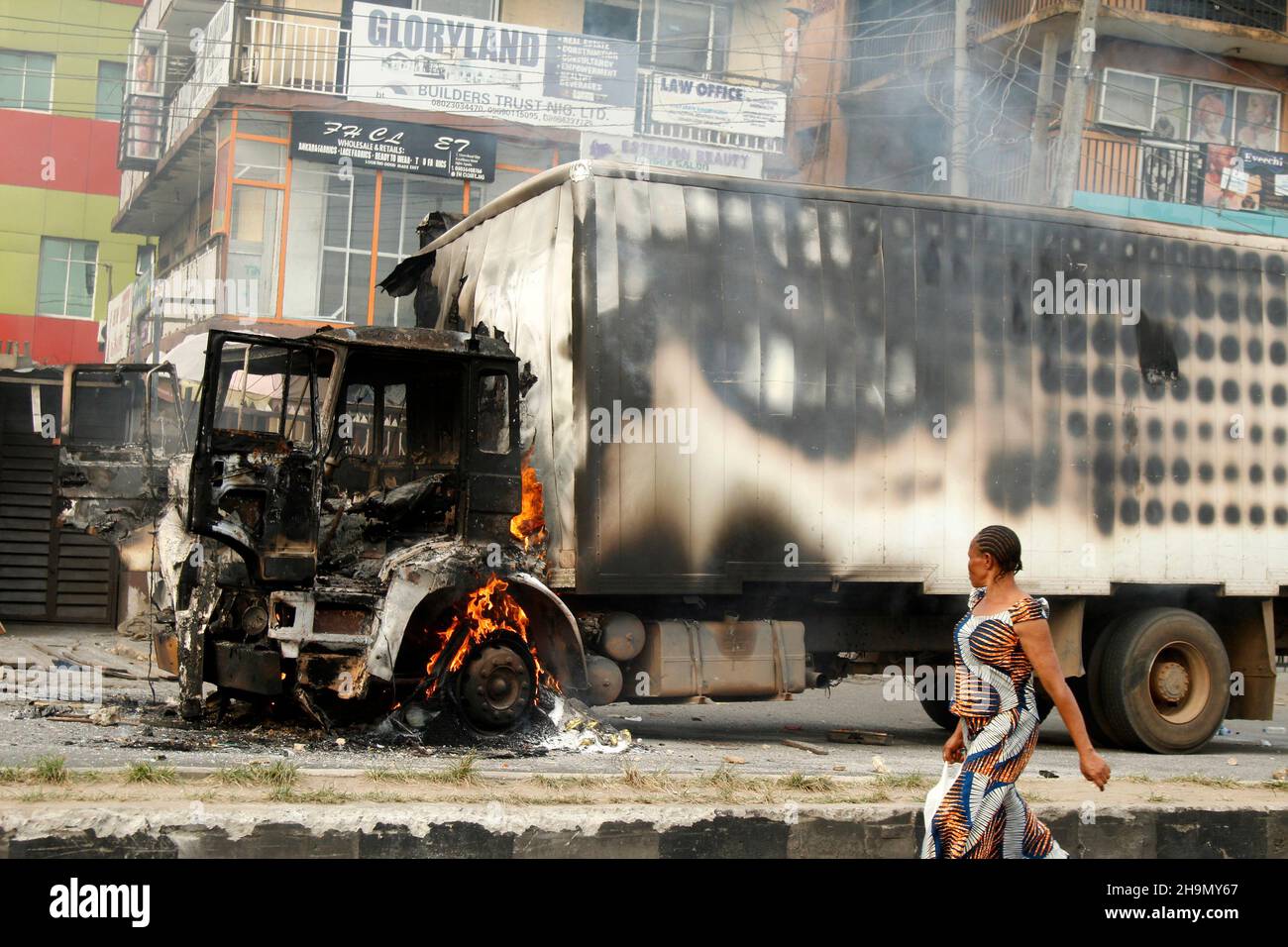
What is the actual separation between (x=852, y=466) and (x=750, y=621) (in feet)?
4.15

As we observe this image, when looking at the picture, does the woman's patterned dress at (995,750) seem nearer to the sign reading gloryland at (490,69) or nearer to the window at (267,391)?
the window at (267,391)

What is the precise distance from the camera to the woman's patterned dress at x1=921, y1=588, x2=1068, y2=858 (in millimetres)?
5156

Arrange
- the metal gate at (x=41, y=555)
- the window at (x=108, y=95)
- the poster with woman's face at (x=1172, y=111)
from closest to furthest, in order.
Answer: the metal gate at (x=41, y=555)
the poster with woman's face at (x=1172, y=111)
the window at (x=108, y=95)

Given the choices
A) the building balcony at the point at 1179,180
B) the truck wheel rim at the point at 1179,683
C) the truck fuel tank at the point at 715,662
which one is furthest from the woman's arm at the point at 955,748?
the building balcony at the point at 1179,180

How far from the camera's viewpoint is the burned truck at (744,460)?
8609 millimetres

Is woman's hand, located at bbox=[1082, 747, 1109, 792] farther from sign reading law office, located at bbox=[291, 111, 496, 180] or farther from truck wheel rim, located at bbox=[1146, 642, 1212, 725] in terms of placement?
sign reading law office, located at bbox=[291, 111, 496, 180]

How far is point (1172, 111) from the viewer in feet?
81.9

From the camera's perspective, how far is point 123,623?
1738cm

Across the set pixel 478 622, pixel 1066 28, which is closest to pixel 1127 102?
pixel 1066 28

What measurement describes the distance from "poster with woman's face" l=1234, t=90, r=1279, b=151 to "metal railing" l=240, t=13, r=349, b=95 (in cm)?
1536

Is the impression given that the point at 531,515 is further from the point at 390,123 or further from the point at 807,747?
the point at 390,123

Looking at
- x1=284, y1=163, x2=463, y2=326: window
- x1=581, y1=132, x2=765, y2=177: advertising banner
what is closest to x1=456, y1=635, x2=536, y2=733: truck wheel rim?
x1=284, y1=163, x2=463, y2=326: window

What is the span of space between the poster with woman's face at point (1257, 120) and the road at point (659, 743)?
14163 millimetres
